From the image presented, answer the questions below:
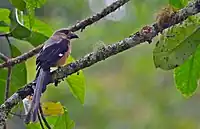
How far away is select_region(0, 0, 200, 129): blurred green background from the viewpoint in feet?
14.6

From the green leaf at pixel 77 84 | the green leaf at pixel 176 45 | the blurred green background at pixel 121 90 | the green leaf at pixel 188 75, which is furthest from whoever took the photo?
the blurred green background at pixel 121 90

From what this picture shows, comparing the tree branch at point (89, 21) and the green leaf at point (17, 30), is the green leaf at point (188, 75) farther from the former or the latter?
the green leaf at point (17, 30)

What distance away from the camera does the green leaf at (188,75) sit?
4.31ft

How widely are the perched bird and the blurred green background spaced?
2.64 m

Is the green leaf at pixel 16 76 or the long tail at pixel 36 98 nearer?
the long tail at pixel 36 98

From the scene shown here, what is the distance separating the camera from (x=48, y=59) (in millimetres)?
1421

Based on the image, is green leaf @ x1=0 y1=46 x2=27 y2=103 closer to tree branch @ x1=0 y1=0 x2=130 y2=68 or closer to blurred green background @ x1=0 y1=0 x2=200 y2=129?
tree branch @ x1=0 y1=0 x2=130 y2=68

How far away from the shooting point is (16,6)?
1275 mm

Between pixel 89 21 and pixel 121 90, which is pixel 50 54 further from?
pixel 121 90

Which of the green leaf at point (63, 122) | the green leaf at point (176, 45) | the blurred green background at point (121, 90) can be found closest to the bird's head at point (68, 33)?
the green leaf at point (63, 122)

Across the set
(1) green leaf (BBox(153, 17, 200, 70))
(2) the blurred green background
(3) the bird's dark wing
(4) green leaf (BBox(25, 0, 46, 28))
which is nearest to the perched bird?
(3) the bird's dark wing

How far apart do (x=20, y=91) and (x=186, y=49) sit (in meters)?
0.36

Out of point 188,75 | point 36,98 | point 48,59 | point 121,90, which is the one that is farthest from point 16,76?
point 121,90

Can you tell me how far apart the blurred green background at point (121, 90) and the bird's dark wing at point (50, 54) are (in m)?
2.67
